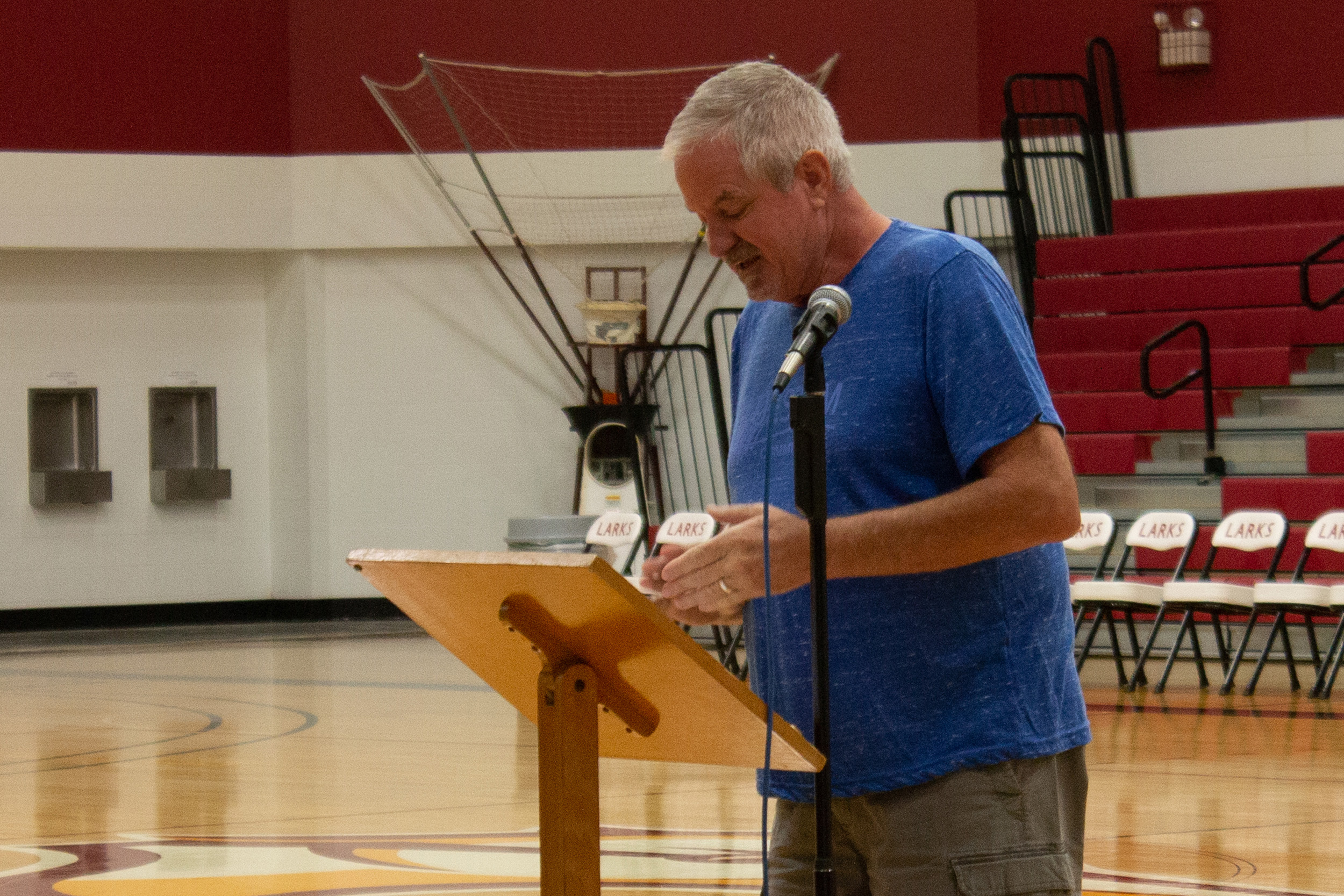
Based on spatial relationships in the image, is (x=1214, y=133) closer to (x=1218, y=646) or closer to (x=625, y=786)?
(x=1218, y=646)

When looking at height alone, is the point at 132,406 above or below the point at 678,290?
below

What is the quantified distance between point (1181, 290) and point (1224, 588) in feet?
11.0

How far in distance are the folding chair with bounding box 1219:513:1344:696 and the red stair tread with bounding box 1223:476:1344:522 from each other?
3.39 feet

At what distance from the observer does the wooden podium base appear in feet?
5.28

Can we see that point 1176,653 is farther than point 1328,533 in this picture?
Yes

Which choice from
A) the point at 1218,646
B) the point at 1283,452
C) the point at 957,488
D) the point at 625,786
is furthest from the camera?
the point at 1283,452

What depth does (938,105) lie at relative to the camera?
1186cm

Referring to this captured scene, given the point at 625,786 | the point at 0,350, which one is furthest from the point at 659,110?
the point at 625,786

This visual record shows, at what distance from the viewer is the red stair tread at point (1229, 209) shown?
11.0 meters

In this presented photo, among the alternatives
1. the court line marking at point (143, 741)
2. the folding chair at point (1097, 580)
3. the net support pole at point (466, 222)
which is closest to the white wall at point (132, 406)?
the net support pole at point (466, 222)

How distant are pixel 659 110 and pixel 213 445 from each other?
3958mm

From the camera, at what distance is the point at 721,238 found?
1.75 metres

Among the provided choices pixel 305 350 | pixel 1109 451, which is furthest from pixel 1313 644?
pixel 305 350

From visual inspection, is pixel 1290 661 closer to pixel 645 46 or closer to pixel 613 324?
pixel 613 324
